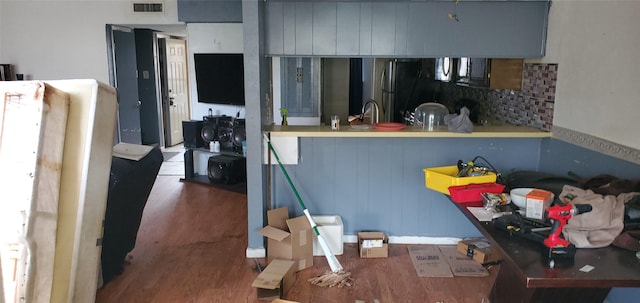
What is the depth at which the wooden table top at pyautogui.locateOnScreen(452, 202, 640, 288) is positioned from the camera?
173 cm

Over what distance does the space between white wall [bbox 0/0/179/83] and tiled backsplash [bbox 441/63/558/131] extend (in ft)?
13.1

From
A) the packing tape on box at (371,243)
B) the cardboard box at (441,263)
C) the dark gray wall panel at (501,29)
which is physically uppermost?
the dark gray wall panel at (501,29)

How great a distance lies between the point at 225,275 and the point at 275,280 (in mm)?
502

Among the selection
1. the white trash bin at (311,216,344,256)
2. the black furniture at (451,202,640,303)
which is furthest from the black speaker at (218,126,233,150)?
the black furniture at (451,202,640,303)

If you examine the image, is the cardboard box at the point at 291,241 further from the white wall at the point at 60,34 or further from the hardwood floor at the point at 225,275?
the white wall at the point at 60,34

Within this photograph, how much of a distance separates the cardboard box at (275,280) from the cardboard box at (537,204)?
1.51m

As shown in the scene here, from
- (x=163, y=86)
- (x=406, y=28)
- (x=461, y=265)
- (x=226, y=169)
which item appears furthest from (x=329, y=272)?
(x=163, y=86)

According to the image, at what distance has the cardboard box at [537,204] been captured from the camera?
7.11ft

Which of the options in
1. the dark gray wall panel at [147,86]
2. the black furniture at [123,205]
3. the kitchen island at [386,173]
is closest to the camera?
the black furniture at [123,205]

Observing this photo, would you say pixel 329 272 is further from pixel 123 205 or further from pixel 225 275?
pixel 123 205

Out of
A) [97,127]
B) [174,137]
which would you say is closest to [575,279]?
[97,127]

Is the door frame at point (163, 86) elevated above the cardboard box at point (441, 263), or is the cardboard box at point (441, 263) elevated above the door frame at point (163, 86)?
the door frame at point (163, 86)

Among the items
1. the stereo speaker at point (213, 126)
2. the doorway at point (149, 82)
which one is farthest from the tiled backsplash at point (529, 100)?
the doorway at point (149, 82)

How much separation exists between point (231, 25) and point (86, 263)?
3782 millimetres
